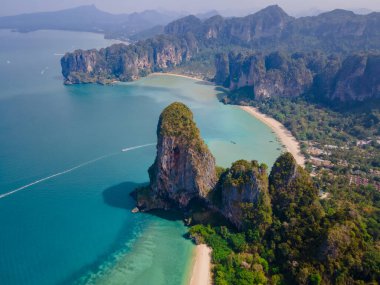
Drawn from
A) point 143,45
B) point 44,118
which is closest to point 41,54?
point 143,45

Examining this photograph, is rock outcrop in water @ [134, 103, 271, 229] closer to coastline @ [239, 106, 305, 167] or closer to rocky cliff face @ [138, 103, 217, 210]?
rocky cliff face @ [138, 103, 217, 210]

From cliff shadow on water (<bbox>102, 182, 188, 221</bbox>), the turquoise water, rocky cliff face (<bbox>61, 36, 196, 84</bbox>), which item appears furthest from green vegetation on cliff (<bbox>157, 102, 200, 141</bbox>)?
rocky cliff face (<bbox>61, 36, 196, 84</bbox>)

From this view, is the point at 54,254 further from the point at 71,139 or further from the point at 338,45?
the point at 338,45

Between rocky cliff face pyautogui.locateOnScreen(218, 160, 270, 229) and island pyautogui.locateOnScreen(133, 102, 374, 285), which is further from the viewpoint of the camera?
rocky cliff face pyautogui.locateOnScreen(218, 160, 270, 229)

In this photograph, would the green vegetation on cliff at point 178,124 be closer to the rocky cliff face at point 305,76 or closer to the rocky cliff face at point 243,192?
the rocky cliff face at point 243,192

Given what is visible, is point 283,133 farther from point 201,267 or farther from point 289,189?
point 201,267

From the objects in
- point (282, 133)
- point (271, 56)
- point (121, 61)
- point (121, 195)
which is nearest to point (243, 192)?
point (121, 195)
